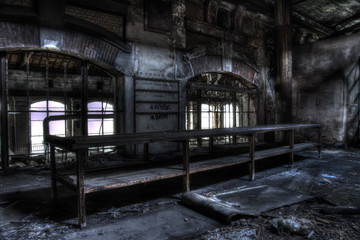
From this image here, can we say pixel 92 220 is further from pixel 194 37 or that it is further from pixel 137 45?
pixel 194 37

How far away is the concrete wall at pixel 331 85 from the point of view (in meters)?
8.45

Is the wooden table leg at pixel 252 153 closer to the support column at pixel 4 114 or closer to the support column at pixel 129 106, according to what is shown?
the support column at pixel 129 106

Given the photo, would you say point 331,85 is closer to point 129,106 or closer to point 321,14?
point 321,14

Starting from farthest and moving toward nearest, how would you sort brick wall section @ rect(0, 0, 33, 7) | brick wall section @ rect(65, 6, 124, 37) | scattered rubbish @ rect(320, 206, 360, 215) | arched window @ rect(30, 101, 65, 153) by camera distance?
arched window @ rect(30, 101, 65, 153)
brick wall section @ rect(65, 6, 124, 37)
brick wall section @ rect(0, 0, 33, 7)
scattered rubbish @ rect(320, 206, 360, 215)

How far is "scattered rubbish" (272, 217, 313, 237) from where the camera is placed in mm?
2440

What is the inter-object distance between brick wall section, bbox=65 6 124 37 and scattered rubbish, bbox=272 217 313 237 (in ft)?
16.2

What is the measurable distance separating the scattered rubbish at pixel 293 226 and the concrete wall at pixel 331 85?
24.4ft

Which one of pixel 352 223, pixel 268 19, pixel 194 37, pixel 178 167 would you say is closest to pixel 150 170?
pixel 178 167

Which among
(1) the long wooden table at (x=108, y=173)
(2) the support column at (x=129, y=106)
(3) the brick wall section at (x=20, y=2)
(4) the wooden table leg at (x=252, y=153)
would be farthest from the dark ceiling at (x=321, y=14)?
(1) the long wooden table at (x=108, y=173)

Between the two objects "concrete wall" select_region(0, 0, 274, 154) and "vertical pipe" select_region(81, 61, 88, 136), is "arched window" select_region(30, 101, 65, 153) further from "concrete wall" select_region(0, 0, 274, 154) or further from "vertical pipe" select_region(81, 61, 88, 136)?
"concrete wall" select_region(0, 0, 274, 154)

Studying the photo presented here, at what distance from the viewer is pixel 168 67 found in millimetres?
6258

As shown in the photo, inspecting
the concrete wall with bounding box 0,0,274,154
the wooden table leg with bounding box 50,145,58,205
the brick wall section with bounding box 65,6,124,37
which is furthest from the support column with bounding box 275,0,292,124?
the wooden table leg with bounding box 50,145,58,205

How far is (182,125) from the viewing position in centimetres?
651

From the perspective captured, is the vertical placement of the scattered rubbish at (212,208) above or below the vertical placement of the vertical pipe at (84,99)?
below
